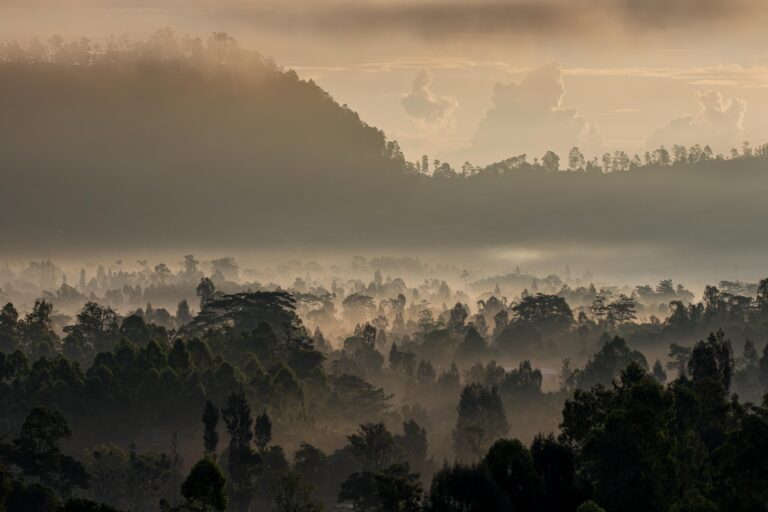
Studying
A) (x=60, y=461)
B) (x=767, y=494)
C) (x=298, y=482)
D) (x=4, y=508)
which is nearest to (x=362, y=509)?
(x=298, y=482)

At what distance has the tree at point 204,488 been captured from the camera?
155000 millimetres

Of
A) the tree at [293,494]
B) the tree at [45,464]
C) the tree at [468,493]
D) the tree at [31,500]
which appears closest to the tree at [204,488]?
the tree at [468,493]

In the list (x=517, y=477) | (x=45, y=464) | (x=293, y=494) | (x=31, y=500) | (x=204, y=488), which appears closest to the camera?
(x=204, y=488)

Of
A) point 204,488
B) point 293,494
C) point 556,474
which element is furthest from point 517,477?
point 293,494

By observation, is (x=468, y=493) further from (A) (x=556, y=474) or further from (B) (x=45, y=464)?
(B) (x=45, y=464)

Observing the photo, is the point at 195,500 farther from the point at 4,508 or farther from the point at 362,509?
the point at 362,509

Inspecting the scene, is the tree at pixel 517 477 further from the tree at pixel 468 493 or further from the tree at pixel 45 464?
the tree at pixel 45 464

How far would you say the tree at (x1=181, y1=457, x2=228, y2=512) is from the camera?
15500 cm

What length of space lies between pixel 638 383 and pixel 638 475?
1055 centimetres

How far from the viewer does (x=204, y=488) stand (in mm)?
155000

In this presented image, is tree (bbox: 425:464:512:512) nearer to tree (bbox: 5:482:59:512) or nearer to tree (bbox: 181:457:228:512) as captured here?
tree (bbox: 181:457:228:512)

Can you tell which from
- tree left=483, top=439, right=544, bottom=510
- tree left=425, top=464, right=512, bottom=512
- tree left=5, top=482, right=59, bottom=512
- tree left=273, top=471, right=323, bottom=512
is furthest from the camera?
tree left=273, top=471, right=323, bottom=512

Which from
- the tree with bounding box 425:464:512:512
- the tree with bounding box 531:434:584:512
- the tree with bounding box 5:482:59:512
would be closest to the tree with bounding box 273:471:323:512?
the tree with bounding box 5:482:59:512

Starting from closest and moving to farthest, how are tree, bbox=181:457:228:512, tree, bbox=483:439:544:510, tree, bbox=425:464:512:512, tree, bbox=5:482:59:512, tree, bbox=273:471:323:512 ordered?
tree, bbox=425:464:512:512, tree, bbox=483:439:544:510, tree, bbox=181:457:228:512, tree, bbox=5:482:59:512, tree, bbox=273:471:323:512
